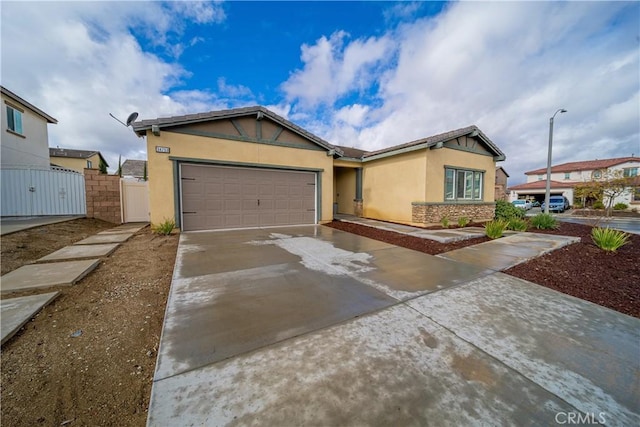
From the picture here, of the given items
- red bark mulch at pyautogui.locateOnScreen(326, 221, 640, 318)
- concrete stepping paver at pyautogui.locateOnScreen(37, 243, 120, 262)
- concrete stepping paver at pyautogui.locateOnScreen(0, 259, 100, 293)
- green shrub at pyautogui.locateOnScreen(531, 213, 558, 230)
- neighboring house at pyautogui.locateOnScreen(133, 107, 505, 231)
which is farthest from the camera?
green shrub at pyautogui.locateOnScreen(531, 213, 558, 230)

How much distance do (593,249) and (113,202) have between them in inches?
669

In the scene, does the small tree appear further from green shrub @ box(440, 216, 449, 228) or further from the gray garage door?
the gray garage door

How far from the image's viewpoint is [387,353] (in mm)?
2193

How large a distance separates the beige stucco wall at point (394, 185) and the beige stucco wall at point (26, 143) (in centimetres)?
1759

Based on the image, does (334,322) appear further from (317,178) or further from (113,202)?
(113,202)

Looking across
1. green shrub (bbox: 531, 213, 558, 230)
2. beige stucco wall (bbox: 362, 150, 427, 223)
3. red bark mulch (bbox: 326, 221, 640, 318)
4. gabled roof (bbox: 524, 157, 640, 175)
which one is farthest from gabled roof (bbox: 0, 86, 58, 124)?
gabled roof (bbox: 524, 157, 640, 175)

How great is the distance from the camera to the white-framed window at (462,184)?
35.3ft

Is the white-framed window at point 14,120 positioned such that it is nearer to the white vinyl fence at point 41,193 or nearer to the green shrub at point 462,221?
the white vinyl fence at point 41,193

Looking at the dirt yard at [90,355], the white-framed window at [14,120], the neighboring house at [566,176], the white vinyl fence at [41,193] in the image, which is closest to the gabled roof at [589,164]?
the neighboring house at [566,176]

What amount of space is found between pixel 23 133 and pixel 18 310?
16.6 metres

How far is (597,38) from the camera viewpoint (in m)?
7.39

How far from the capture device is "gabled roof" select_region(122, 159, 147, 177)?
24.7 metres

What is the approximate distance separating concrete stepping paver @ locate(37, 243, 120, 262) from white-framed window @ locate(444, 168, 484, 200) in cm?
1214

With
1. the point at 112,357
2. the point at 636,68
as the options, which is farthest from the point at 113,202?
the point at 636,68
